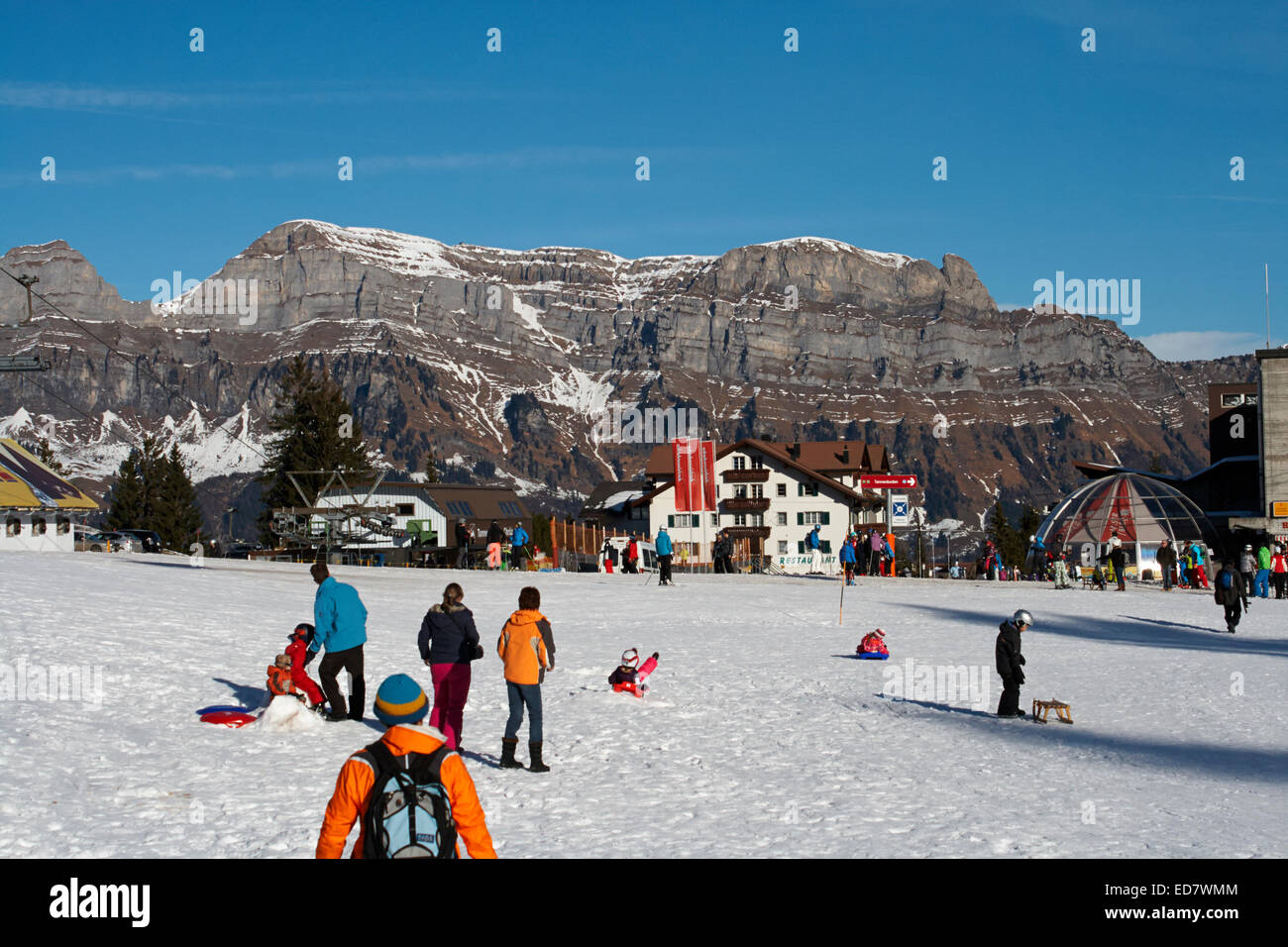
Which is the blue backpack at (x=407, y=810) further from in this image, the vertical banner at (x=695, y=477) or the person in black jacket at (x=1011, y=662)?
the vertical banner at (x=695, y=477)

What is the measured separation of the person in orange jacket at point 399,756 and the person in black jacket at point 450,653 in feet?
23.2

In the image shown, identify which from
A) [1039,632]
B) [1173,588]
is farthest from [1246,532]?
[1039,632]

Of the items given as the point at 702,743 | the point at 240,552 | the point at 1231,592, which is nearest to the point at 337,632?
the point at 702,743

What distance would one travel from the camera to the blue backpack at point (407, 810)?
582cm

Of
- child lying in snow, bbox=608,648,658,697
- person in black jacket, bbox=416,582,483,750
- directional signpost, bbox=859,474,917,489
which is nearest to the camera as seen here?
person in black jacket, bbox=416,582,483,750

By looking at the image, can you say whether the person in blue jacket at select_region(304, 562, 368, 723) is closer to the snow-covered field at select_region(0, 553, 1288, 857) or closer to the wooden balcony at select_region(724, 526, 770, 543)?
the snow-covered field at select_region(0, 553, 1288, 857)

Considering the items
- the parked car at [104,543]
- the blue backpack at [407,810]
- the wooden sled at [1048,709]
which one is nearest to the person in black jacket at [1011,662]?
the wooden sled at [1048,709]

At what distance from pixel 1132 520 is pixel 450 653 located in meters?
73.6

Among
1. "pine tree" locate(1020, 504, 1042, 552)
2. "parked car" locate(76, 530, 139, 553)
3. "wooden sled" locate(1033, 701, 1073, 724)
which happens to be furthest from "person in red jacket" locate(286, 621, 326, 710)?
"pine tree" locate(1020, 504, 1042, 552)

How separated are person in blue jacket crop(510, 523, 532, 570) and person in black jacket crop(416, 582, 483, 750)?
36.4 metres

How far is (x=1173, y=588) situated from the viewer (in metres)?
48.1

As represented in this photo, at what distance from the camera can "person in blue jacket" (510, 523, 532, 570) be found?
165 ft

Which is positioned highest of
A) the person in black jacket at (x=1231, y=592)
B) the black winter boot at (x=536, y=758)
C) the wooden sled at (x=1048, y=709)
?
the person in black jacket at (x=1231, y=592)
